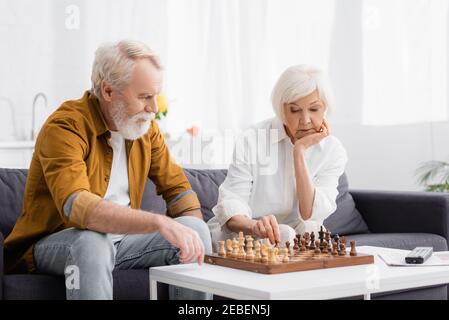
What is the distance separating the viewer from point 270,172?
8.25 ft

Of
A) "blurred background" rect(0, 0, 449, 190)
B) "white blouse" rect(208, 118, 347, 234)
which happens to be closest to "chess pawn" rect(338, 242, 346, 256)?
"white blouse" rect(208, 118, 347, 234)

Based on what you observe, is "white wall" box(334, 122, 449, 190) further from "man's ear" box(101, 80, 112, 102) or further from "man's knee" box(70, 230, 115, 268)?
"man's knee" box(70, 230, 115, 268)

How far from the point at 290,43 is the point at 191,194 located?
2.89 meters

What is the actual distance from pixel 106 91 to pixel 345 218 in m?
1.50

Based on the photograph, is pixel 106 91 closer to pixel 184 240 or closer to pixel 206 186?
pixel 184 240

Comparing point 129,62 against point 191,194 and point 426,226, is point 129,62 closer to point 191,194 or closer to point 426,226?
point 191,194

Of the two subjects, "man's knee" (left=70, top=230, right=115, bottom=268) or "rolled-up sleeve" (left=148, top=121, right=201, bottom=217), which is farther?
"rolled-up sleeve" (left=148, top=121, right=201, bottom=217)

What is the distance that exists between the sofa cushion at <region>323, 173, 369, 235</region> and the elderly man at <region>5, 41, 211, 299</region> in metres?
1.05

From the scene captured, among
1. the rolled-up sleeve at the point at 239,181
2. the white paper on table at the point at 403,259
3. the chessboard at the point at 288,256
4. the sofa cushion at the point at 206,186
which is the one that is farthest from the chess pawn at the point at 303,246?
the sofa cushion at the point at 206,186

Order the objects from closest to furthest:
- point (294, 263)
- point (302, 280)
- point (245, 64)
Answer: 1. point (302, 280)
2. point (294, 263)
3. point (245, 64)

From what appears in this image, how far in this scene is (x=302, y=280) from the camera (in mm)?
1650

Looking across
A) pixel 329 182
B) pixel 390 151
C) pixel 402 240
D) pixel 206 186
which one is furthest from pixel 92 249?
pixel 390 151

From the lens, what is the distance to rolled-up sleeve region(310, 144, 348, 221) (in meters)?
2.43

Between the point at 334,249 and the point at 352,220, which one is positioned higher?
the point at 334,249
